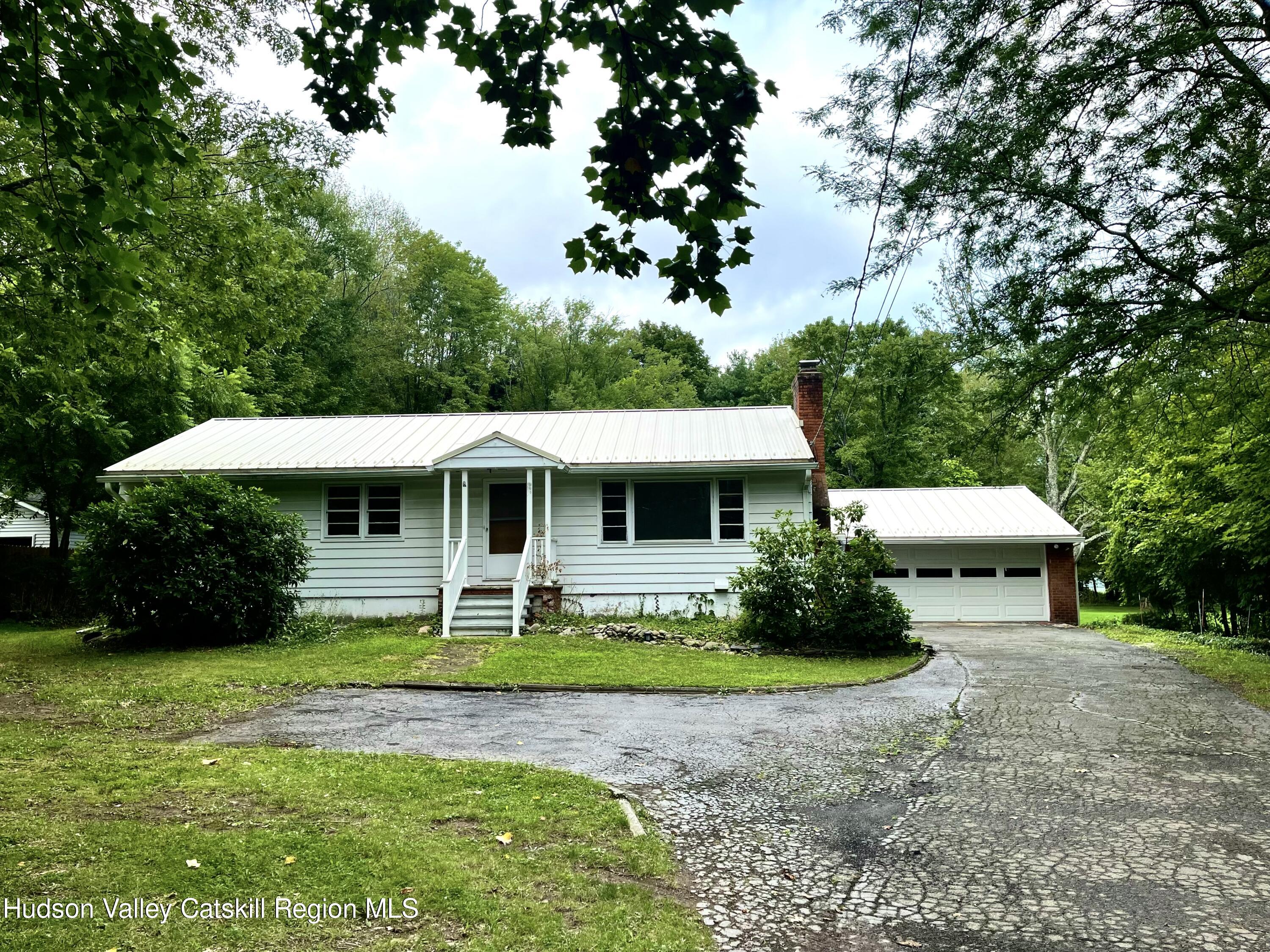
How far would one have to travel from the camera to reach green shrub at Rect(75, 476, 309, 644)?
13.0 m

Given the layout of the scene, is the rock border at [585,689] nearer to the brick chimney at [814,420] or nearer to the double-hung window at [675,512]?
the double-hung window at [675,512]

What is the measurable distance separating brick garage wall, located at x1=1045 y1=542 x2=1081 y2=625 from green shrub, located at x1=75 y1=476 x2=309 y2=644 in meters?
19.3

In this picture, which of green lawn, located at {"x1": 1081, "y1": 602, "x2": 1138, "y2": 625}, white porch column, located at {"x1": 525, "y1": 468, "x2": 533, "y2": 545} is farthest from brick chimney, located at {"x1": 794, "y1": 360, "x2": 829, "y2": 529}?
green lawn, located at {"x1": 1081, "y1": 602, "x2": 1138, "y2": 625}

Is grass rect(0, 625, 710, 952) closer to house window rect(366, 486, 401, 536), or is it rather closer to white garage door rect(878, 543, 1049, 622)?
house window rect(366, 486, 401, 536)

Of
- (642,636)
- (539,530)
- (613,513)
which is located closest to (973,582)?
(613,513)

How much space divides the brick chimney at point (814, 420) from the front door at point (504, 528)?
6.59m

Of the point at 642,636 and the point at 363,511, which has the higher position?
the point at 363,511

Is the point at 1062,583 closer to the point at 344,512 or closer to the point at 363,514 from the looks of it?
the point at 363,514

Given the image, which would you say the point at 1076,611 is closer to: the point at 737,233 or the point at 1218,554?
the point at 1218,554

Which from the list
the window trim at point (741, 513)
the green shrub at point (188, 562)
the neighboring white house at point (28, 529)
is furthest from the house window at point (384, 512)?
the neighboring white house at point (28, 529)

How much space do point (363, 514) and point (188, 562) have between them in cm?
476

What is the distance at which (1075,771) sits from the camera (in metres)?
6.24

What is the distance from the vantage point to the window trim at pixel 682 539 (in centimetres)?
1727

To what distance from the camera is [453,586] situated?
1538 cm
